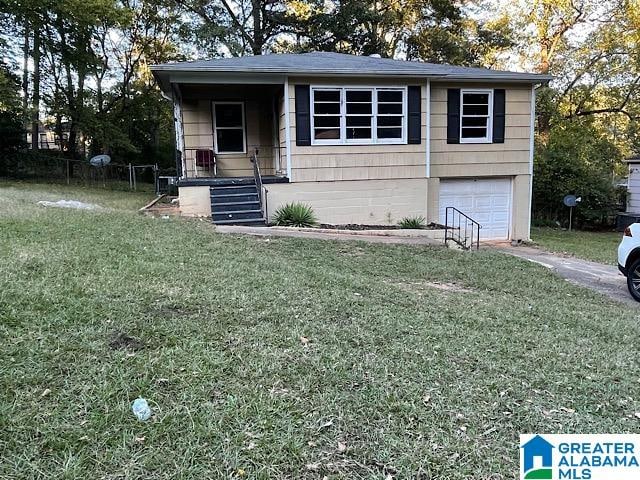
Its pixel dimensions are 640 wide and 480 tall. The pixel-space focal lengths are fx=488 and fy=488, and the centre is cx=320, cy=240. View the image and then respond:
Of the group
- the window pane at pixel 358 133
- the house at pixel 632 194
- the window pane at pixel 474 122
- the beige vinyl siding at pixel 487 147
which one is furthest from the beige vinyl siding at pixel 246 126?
the house at pixel 632 194

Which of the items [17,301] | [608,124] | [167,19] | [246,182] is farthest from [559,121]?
[17,301]

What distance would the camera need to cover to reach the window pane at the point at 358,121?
37.2 feet

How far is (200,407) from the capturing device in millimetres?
2596

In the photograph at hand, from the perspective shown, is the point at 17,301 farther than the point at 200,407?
Yes

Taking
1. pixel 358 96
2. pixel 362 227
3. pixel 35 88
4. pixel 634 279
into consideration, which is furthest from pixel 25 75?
pixel 634 279

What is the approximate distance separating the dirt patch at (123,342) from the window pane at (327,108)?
8.68m

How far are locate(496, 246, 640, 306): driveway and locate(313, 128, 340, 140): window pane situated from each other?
5.04 metres

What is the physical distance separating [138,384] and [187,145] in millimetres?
10865

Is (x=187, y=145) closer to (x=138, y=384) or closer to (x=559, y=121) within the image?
(x=138, y=384)

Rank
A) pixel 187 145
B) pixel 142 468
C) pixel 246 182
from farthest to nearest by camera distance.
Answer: pixel 187 145 < pixel 246 182 < pixel 142 468

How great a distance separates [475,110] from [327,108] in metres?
4.06

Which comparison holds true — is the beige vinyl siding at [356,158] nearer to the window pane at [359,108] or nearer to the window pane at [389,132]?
the window pane at [389,132]

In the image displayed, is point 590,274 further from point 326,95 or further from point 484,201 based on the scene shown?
point 326,95

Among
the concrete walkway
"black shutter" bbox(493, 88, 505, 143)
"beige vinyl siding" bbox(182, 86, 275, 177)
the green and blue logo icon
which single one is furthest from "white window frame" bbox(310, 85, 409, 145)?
the green and blue logo icon
